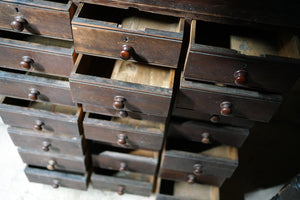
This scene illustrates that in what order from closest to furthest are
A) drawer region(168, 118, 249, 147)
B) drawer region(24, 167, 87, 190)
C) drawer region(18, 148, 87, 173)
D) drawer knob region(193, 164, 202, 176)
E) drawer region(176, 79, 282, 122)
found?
drawer region(176, 79, 282, 122) < drawer region(168, 118, 249, 147) < drawer knob region(193, 164, 202, 176) < drawer region(18, 148, 87, 173) < drawer region(24, 167, 87, 190)

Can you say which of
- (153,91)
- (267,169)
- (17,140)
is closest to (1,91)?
(17,140)

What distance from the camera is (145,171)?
1.51m

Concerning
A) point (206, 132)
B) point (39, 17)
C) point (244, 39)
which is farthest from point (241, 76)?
point (39, 17)

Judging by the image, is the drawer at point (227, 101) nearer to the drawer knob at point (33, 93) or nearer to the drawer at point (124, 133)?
the drawer at point (124, 133)

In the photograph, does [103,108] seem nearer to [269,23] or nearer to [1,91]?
[1,91]

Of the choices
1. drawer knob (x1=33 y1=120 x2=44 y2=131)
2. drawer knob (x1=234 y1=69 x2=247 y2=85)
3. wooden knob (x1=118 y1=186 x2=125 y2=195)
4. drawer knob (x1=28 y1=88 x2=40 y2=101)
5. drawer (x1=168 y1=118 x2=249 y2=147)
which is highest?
drawer knob (x1=234 y1=69 x2=247 y2=85)

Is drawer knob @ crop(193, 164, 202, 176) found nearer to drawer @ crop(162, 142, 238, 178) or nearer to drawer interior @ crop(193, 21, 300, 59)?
drawer @ crop(162, 142, 238, 178)

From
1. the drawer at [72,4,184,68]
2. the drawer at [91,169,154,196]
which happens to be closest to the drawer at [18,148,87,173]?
the drawer at [91,169,154,196]

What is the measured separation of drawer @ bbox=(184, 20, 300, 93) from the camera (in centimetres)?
91

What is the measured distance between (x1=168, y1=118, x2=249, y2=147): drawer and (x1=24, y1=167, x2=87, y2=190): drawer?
0.63m

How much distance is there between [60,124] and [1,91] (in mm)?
286

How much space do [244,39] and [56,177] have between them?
121 centimetres

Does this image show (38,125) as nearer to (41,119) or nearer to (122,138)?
(41,119)

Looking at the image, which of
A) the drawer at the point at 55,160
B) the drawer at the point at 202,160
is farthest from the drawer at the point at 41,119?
the drawer at the point at 202,160
